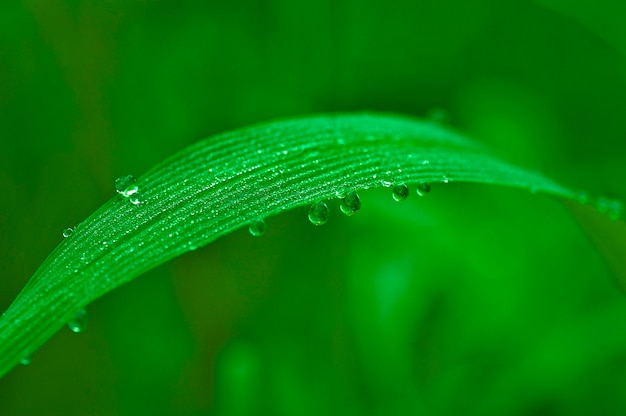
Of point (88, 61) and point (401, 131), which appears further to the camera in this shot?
point (88, 61)

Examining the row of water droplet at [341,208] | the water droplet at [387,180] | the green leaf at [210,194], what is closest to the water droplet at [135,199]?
the green leaf at [210,194]

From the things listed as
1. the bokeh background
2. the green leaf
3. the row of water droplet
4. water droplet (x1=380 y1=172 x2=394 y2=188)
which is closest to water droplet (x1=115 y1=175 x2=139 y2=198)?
the green leaf

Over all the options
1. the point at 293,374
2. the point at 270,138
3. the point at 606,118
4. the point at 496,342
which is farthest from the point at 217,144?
the point at 606,118

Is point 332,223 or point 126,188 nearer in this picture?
point 126,188

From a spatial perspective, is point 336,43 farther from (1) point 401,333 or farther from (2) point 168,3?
(1) point 401,333

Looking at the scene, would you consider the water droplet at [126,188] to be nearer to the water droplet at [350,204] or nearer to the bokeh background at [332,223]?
the water droplet at [350,204]

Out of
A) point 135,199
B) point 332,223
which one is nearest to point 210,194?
point 135,199

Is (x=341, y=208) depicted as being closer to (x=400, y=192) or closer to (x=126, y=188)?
(x=400, y=192)
